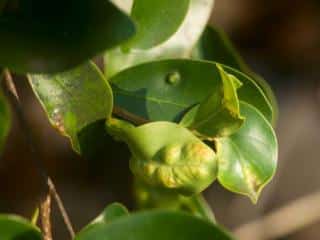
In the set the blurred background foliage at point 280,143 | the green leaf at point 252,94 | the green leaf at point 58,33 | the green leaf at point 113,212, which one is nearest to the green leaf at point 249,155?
the green leaf at point 252,94

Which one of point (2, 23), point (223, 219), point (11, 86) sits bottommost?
point (223, 219)

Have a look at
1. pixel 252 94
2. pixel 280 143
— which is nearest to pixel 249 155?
pixel 252 94

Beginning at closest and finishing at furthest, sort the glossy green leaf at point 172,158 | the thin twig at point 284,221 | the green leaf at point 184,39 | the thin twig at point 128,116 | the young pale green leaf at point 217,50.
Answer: the glossy green leaf at point 172,158 → the thin twig at point 128,116 → the green leaf at point 184,39 → the young pale green leaf at point 217,50 → the thin twig at point 284,221

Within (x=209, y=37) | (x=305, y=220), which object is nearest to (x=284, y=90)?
(x=305, y=220)

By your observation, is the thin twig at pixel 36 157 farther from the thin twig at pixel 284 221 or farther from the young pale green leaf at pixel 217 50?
the thin twig at pixel 284 221

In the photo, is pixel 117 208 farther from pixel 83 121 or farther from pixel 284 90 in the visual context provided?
pixel 284 90
